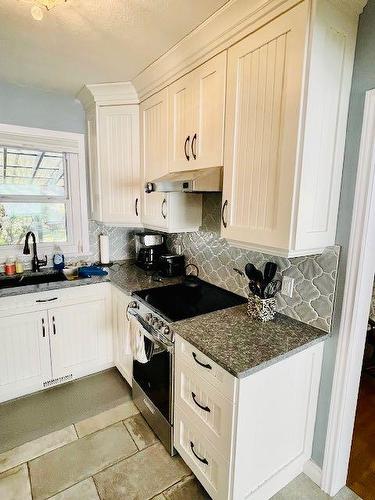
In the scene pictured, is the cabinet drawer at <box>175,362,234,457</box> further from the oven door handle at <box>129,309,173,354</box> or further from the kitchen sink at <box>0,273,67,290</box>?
the kitchen sink at <box>0,273,67,290</box>

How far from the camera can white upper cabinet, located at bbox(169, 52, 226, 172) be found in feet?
5.02

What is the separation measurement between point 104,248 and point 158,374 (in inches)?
58.4

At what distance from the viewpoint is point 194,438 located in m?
1.46

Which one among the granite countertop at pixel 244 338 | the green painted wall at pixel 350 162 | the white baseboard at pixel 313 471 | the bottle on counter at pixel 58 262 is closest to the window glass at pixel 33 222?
the bottle on counter at pixel 58 262

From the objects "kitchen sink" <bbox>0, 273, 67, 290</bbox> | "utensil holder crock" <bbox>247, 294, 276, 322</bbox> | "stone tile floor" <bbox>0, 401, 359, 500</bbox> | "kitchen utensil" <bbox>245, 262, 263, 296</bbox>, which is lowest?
"stone tile floor" <bbox>0, 401, 359, 500</bbox>

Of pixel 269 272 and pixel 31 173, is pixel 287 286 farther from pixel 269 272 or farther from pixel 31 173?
pixel 31 173

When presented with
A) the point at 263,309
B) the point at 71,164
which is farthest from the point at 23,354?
the point at 263,309

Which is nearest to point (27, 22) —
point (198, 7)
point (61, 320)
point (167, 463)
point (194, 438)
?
point (198, 7)

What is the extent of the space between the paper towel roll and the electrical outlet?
6.04 ft

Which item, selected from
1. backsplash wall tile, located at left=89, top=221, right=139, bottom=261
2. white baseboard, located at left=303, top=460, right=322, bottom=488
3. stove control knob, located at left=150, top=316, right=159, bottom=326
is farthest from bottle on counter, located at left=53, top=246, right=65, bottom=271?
white baseboard, located at left=303, top=460, right=322, bottom=488

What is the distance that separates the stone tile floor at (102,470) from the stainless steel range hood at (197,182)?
1657mm

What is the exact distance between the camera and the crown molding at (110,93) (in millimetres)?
2205

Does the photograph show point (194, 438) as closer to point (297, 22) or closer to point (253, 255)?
point (253, 255)

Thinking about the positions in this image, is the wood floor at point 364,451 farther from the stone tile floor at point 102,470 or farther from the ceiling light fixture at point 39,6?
the ceiling light fixture at point 39,6
